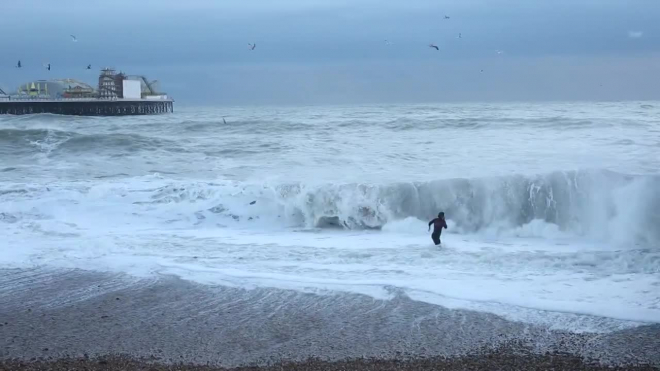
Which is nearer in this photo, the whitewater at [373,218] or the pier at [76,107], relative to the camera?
the whitewater at [373,218]

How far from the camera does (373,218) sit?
13.7 m

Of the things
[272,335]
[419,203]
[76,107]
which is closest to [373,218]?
[419,203]

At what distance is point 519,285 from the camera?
27.7ft

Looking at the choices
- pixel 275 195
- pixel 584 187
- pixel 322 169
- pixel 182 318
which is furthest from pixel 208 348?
pixel 322 169

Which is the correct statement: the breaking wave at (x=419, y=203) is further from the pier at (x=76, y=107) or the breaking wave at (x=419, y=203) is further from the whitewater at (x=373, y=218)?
the pier at (x=76, y=107)

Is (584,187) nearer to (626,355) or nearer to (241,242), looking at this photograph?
(241,242)

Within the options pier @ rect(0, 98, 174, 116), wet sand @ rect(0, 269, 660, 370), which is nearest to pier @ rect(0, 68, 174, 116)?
pier @ rect(0, 98, 174, 116)

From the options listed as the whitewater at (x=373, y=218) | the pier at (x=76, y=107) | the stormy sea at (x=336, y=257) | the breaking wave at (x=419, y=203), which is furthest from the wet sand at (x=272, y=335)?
the pier at (x=76, y=107)

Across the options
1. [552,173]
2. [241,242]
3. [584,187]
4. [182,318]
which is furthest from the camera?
[552,173]

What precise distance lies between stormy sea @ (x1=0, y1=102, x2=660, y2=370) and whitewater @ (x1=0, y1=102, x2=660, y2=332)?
50mm

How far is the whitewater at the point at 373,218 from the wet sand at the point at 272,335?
48cm

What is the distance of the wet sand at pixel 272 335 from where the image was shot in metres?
5.99

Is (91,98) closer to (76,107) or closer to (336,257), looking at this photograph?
(76,107)

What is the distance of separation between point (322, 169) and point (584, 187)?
7.08 metres
